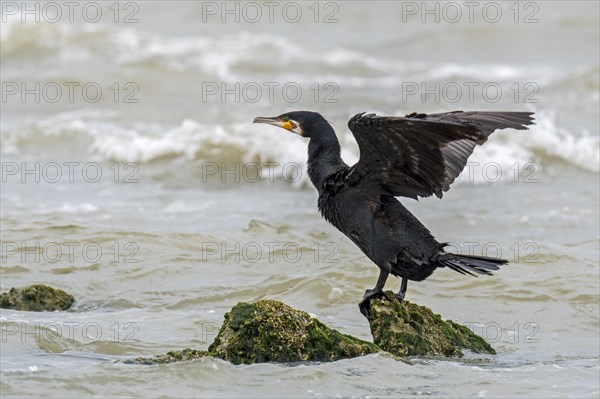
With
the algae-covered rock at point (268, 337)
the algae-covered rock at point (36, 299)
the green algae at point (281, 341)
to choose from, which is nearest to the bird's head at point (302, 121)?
the green algae at point (281, 341)

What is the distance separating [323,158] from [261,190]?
6.41 metres

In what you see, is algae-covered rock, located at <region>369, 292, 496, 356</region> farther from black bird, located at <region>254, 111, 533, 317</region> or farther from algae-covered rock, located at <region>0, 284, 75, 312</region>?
algae-covered rock, located at <region>0, 284, 75, 312</region>

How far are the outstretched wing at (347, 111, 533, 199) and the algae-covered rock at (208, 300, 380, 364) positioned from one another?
1.15 m

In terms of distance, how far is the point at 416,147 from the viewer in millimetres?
6516

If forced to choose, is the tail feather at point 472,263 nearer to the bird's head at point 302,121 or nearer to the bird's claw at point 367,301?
the bird's claw at point 367,301

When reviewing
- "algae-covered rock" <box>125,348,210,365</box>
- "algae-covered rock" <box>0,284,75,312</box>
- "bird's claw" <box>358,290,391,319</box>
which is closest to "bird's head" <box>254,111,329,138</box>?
"bird's claw" <box>358,290,391,319</box>

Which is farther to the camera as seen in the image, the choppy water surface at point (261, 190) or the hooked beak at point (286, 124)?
the hooked beak at point (286, 124)

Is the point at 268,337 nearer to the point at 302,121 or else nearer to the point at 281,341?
the point at 281,341

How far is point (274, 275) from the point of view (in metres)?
9.76

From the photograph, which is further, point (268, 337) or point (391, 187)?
point (391, 187)

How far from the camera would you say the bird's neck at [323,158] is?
7.32 metres

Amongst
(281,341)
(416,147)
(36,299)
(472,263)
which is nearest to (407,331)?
(472,263)

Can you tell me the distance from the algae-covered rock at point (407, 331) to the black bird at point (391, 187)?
0.20 meters

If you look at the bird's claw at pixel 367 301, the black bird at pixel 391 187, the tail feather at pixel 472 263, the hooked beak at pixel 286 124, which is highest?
the hooked beak at pixel 286 124
